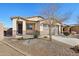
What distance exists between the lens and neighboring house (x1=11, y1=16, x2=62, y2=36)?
1380 centimetres

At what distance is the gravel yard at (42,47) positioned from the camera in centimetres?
1366

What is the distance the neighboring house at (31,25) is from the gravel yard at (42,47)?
29 cm

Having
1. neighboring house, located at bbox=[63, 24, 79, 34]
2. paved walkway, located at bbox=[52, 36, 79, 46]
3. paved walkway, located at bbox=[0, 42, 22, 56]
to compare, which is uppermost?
neighboring house, located at bbox=[63, 24, 79, 34]

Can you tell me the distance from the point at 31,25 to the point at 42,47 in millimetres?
778

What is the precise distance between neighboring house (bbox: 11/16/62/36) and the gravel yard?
286 mm

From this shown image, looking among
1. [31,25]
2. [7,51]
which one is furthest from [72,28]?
[7,51]

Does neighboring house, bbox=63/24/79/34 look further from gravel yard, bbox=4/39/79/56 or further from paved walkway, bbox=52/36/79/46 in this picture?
gravel yard, bbox=4/39/79/56

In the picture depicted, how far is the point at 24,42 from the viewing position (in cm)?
1386

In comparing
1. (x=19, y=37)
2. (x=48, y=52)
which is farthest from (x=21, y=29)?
(x=48, y=52)

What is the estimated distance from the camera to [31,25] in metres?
13.8

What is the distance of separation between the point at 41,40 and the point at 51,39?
12.7 inches

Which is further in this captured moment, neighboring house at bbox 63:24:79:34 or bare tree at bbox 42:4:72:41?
neighboring house at bbox 63:24:79:34

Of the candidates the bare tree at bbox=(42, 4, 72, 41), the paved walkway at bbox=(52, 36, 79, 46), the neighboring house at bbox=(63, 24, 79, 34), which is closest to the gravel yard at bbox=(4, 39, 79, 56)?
the paved walkway at bbox=(52, 36, 79, 46)

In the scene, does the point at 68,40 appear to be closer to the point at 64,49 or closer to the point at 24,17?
the point at 64,49
